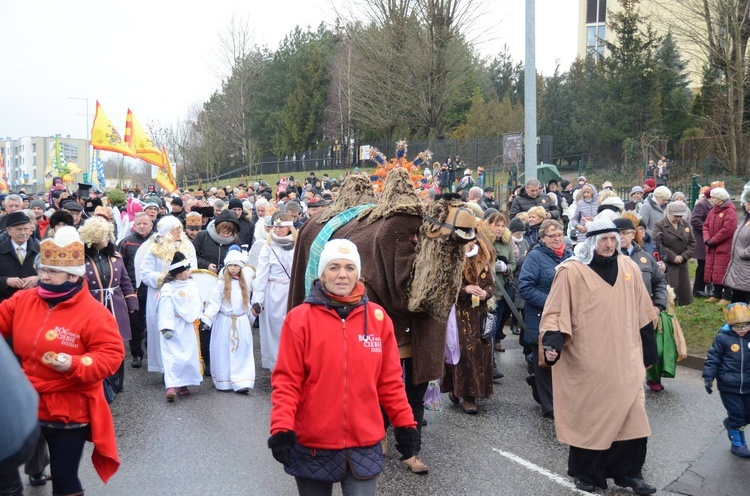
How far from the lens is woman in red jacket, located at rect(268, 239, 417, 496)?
390 centimetres

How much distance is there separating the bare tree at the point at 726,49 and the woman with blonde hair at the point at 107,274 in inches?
890

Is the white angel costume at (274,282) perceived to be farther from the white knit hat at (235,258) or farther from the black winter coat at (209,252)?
the black winter coat at (209,252)

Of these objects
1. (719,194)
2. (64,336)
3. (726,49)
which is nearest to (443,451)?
(64,336)

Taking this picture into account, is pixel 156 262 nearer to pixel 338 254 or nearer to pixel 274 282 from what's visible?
pixel 274 282

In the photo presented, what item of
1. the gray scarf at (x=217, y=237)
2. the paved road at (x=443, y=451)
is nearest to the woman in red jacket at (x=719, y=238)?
the paved road at (x=443, y=451)

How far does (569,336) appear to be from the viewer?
588 cm

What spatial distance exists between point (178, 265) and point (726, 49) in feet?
76.1

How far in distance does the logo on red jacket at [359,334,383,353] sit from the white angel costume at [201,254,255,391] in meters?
4.99

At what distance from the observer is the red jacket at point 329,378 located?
3.90m

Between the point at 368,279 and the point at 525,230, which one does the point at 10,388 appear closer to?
the point at 368,279

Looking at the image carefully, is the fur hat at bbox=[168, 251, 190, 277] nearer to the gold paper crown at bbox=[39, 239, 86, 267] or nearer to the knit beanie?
the gold paper crown at bbox=[39, 239, 86, 267]

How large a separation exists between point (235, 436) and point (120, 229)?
8.95 m

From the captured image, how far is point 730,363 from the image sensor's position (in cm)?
677

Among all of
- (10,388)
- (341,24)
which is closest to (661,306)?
(10,388)
